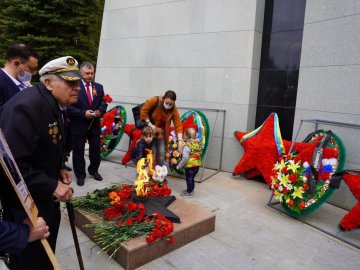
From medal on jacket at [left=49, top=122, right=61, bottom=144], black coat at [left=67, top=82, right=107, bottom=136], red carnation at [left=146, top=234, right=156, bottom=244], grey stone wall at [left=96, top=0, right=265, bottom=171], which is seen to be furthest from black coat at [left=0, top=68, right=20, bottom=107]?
grey stone wall at [left=96, top=0, right=265, bottom=171]

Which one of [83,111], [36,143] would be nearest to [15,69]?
[83,111]

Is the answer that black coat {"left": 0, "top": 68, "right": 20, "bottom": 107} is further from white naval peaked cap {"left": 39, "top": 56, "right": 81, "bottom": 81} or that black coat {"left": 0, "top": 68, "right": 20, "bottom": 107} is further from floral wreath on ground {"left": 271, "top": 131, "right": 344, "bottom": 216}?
floral wreath on ground {"left": 271, "top": 131, "right": 344, "bottom": 216}

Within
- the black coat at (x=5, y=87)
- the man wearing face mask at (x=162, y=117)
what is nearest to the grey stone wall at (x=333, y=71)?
the man wearing face mask at (x=162, y=117)

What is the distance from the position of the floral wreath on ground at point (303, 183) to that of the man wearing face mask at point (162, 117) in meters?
1.67

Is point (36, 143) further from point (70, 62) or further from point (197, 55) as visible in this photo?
point (197, 55)

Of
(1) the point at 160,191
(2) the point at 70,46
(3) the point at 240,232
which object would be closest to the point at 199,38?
(1) the point at 160,191

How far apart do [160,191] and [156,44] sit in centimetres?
454

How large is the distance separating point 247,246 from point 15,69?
338 centimetres

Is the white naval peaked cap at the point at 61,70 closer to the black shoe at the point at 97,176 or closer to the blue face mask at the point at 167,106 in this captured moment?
the blue face mask at the point at 167,106

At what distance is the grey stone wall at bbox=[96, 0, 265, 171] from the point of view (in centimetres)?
614

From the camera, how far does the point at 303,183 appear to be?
13.2 feet

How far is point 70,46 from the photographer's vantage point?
48.3 ft

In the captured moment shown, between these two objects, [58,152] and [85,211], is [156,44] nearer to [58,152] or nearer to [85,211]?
[85,211]

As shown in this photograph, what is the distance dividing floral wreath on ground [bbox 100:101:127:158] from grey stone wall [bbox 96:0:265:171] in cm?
85
